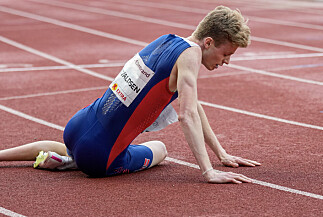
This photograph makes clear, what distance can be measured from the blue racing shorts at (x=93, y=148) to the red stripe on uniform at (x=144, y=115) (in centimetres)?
5

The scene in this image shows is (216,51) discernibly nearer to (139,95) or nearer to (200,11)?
(139,95)

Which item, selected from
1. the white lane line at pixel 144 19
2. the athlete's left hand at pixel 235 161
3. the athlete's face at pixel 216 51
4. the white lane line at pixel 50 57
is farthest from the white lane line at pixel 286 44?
the athlete's face at pixel 216 51

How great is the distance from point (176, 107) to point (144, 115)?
9.11ft

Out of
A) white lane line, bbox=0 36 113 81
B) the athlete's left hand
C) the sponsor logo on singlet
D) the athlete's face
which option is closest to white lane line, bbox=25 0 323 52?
white lane line, bbox=0 36 113 81

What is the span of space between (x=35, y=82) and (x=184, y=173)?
4.30 m

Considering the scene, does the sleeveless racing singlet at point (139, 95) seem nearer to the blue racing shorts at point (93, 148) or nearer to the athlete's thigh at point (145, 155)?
the blue racing shorts at point (93, 148)

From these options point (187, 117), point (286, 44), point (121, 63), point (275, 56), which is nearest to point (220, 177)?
point (187, 117)

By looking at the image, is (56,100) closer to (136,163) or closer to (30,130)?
(30,130)

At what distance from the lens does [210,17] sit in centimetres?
413

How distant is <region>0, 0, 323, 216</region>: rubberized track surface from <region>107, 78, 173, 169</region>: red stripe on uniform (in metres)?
0.26

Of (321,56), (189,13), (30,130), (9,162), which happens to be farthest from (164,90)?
(189,13)

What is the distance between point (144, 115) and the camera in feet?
14.2

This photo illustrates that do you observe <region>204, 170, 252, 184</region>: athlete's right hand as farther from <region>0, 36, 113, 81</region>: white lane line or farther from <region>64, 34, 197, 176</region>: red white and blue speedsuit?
<region>0, 36, 113, 81</region>: white lane line

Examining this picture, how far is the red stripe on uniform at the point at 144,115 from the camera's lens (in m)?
4.25
